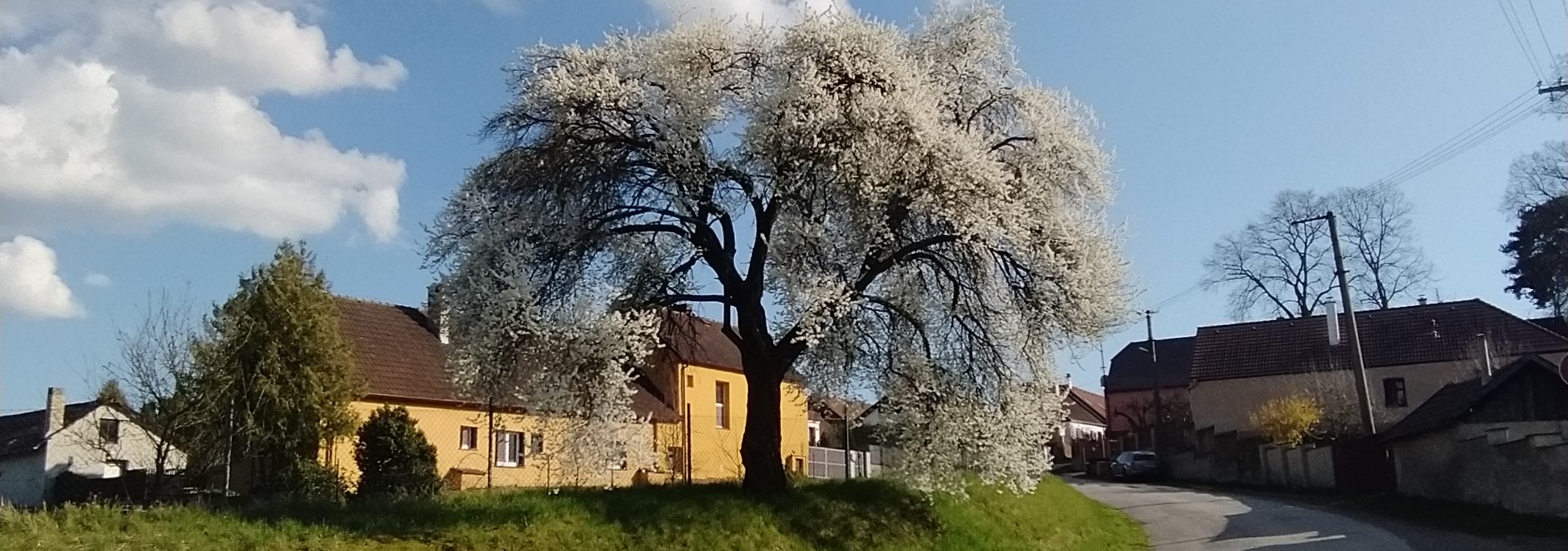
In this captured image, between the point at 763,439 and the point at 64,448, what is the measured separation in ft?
86.0

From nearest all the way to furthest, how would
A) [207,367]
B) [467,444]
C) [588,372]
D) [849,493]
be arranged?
[588,372] → [849,493] → [207,367] → [467,444]

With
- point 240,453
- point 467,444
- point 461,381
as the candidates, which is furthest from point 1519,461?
point 240,453

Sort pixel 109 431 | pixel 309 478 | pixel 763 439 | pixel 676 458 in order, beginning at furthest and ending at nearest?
pixel 109 431 < pixel 309 478 < pixel 676 458 < pixel 763 439

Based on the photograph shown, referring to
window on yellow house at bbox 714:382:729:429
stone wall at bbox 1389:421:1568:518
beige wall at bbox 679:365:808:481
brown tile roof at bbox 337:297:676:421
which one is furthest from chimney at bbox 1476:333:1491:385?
brown tile roof at bbox 337:297:676:421

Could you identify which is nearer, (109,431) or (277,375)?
(277,375)

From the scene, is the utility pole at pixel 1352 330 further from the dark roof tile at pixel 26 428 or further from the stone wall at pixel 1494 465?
the dark roof tile at pixel 26 428

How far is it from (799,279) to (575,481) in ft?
14.5

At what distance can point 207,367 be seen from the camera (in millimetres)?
21703

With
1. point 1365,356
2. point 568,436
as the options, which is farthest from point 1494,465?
point 1365,356

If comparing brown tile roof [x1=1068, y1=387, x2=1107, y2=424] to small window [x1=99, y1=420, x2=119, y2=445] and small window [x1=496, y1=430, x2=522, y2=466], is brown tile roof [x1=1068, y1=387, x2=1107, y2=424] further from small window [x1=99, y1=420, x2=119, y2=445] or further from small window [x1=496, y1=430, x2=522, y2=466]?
small window [x1=99, y1=420, x2=119, y2=445]

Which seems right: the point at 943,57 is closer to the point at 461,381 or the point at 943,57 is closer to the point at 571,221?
the point at 571,221

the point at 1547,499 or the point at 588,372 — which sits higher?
the point at 588,372

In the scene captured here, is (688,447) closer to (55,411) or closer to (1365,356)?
(55,411)

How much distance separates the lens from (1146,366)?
78.2 m
